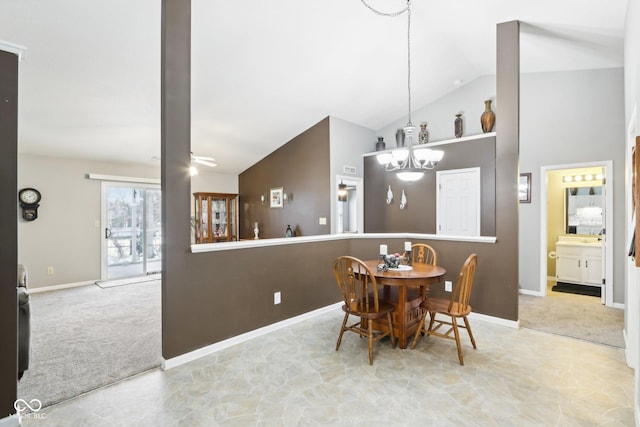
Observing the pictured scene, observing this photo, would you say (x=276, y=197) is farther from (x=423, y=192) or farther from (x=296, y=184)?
(x=423, y=192)

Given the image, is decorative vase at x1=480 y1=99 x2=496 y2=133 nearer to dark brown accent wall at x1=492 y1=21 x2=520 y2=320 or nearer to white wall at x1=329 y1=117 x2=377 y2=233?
dark brown accent wall at x1=492 y1=21 x2=520 y2=320

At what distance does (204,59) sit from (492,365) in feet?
14.0

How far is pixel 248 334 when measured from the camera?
3.21 meters

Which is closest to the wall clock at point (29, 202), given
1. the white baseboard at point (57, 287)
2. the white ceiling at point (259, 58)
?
the white ceiling at point (259, 58)

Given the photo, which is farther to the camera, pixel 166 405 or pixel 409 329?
pixel 409 329

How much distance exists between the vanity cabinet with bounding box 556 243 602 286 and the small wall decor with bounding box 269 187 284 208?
506 cm

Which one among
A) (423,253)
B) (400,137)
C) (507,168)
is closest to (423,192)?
(400,137)

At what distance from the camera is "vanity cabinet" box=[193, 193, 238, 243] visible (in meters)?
6.63

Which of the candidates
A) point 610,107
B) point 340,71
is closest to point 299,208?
point 340,71

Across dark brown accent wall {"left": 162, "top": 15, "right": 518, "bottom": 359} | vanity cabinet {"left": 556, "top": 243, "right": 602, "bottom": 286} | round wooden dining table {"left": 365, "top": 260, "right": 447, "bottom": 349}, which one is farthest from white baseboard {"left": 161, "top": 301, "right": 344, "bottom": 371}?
vanity cabinet {"left": 556, "top": 243, "right": 602, "bottom": 286}

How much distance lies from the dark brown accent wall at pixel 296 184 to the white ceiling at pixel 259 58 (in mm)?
448

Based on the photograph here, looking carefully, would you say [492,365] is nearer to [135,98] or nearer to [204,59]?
[204,59]

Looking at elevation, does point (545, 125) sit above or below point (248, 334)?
above

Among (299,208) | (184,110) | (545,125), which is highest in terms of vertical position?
(545,125)
